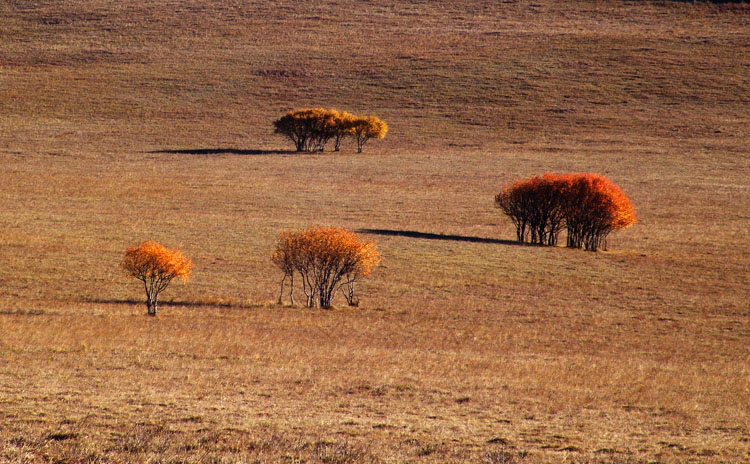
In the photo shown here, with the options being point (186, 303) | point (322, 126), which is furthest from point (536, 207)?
point (322, 126)

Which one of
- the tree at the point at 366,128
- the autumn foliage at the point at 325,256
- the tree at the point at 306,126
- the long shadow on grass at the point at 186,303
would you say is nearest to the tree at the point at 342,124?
the tree at the point at 366,128

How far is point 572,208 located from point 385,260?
12.2m

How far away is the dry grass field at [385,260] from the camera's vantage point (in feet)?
44.2

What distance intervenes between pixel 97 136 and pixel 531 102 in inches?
2119

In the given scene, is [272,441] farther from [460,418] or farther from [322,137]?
[322,137]

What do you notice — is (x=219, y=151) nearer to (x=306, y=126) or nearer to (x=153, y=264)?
(x=306, y=126)

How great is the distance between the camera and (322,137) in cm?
8600

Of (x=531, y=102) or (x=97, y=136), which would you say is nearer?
(x=97, y=136)

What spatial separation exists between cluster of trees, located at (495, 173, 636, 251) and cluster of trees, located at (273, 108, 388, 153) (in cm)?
4084

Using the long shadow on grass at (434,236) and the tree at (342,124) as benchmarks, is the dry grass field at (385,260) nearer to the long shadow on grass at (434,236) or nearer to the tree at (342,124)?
the long shadow on grass at (434,236)

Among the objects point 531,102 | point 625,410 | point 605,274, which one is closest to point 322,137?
point 531,102

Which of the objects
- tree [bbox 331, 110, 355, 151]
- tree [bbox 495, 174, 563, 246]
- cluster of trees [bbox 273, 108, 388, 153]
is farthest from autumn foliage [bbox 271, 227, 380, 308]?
tree [bbox 331, 110, 355, 151]

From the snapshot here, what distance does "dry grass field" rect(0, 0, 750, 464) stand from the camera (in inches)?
530

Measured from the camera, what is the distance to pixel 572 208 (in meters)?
43.4
